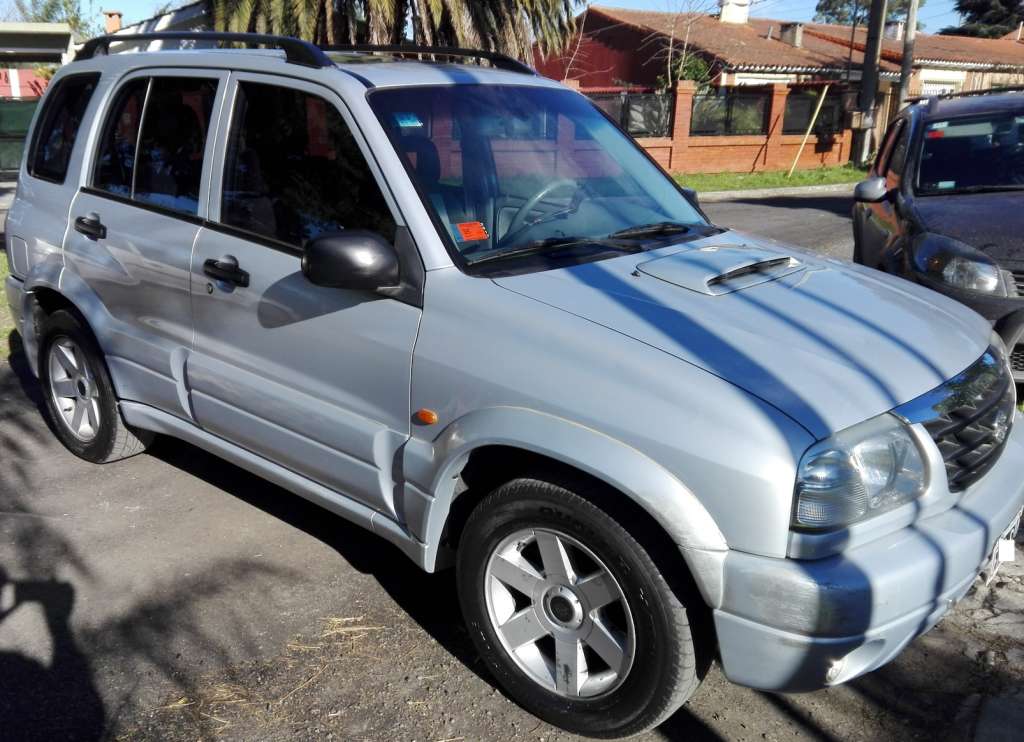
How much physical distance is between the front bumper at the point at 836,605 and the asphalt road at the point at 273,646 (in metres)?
0.55

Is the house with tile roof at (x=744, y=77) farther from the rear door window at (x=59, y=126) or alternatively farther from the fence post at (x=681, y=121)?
the rear door window at (x=59, y=126)

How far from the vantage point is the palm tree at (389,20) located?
1401 cm

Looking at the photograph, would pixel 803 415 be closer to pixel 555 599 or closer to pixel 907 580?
pixel 907 580

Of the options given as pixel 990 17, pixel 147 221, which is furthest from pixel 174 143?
pixel 990 17

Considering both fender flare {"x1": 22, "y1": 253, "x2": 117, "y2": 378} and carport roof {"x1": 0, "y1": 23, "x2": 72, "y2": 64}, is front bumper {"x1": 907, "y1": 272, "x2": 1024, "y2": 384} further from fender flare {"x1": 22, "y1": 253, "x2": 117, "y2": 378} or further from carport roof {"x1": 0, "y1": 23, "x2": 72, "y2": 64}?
carport roof {"x1": 0, "y1": 23, "x2": 72, "y2": 64}

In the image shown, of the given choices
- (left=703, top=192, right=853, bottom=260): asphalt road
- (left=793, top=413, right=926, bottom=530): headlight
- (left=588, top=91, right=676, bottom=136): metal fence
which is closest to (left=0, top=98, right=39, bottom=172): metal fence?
(left=588, top=91, right=676, bottom=136): metal fence

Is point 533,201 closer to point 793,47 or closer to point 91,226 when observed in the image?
point 91,226

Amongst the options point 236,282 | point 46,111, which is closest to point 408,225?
point 236,282

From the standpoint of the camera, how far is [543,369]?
2.72 meters

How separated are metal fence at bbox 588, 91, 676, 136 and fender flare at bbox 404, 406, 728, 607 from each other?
68.8 ft

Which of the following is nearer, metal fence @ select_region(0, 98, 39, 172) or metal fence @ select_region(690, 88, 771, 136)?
metal fence @ select_region(0, 98, 39, 172)

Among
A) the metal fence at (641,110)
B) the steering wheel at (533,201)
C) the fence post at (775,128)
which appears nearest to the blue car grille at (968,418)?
the steering wheel at (533,201)

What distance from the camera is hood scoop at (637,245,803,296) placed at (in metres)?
3.04

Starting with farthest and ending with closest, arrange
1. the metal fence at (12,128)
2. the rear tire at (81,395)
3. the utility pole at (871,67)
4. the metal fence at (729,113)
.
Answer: the utility pole at (871,67) < the metal fence at (729,113) < the metal fence at (12,128) < the rear tire at (81,395)
